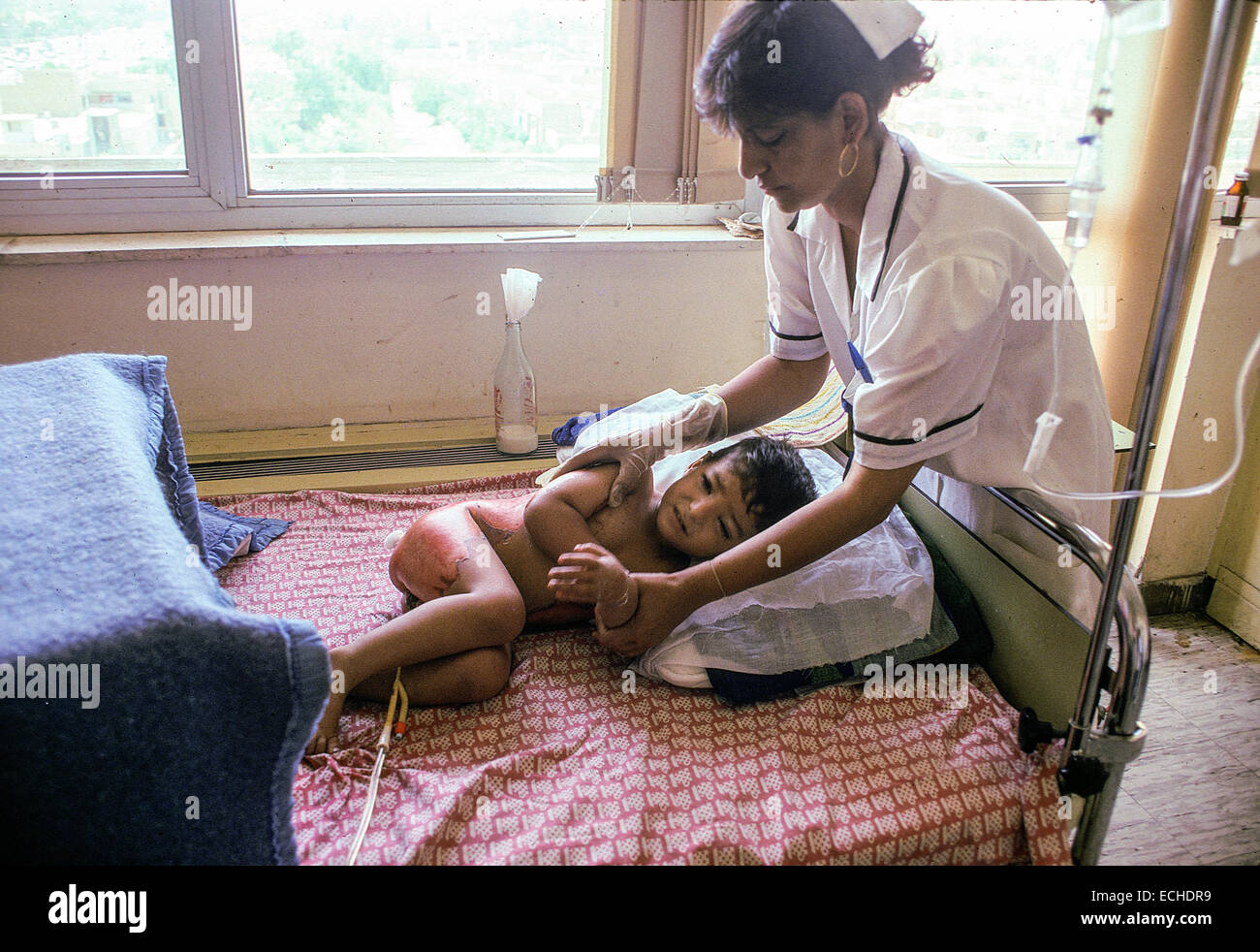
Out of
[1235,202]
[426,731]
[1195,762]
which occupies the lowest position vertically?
[1195,762]

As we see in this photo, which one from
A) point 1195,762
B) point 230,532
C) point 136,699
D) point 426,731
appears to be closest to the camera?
point 136,699

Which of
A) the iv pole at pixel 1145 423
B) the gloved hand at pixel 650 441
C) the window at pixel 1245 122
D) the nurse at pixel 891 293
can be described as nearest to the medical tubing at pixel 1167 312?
the iv pole at pixel 1145 423

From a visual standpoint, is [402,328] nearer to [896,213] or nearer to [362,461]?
[362,461]

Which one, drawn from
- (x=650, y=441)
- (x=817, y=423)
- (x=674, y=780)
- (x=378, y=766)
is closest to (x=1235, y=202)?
(x=817, y=423)

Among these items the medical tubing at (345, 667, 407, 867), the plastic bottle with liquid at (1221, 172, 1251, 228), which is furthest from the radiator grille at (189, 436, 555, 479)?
the plastic bottle with liquid at (1221, 172, 1251, 228)

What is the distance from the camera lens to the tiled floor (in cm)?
200

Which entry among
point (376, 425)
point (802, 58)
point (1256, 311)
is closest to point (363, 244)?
point (376, 425)

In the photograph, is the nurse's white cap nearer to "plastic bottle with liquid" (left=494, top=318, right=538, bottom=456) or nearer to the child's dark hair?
the child's dark hair

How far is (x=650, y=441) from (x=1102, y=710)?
3.04ft

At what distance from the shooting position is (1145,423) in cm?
110

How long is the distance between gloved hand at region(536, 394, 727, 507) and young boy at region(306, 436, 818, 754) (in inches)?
1.4

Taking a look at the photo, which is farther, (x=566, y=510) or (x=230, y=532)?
(x=230, y=532)

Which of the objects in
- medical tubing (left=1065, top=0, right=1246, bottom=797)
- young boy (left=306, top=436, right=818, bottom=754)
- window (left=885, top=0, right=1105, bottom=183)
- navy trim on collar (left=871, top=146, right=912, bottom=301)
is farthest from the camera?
window (left=885, top=0, right=1105, bottom=183)
